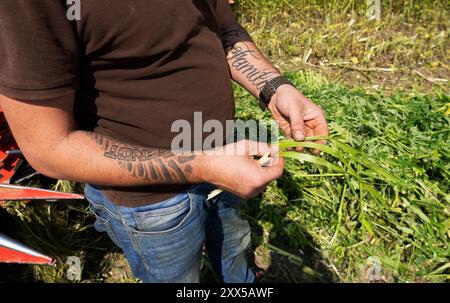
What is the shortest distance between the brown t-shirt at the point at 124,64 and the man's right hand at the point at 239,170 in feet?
0.53

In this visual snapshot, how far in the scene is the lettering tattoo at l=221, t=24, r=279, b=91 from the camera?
1574mm

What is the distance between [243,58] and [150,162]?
0.66m

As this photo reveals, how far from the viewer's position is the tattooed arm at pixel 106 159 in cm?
98

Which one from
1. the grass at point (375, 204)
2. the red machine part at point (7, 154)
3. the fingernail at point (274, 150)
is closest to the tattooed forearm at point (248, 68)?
the fingernail at point (274, 150)

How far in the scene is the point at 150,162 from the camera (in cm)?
117

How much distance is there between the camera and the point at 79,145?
3.48 feet

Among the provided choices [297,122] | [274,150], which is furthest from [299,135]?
[274,150]

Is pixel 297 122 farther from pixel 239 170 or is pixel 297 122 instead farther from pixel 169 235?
pixel 169 235

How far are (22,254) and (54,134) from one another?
948 millimetres

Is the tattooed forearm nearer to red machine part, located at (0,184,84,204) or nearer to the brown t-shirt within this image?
the brown t-shirt

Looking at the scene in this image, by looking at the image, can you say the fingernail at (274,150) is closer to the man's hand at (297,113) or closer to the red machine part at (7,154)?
the man's hand at (297,113)

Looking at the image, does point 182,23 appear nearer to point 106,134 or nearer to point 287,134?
point 106,134
